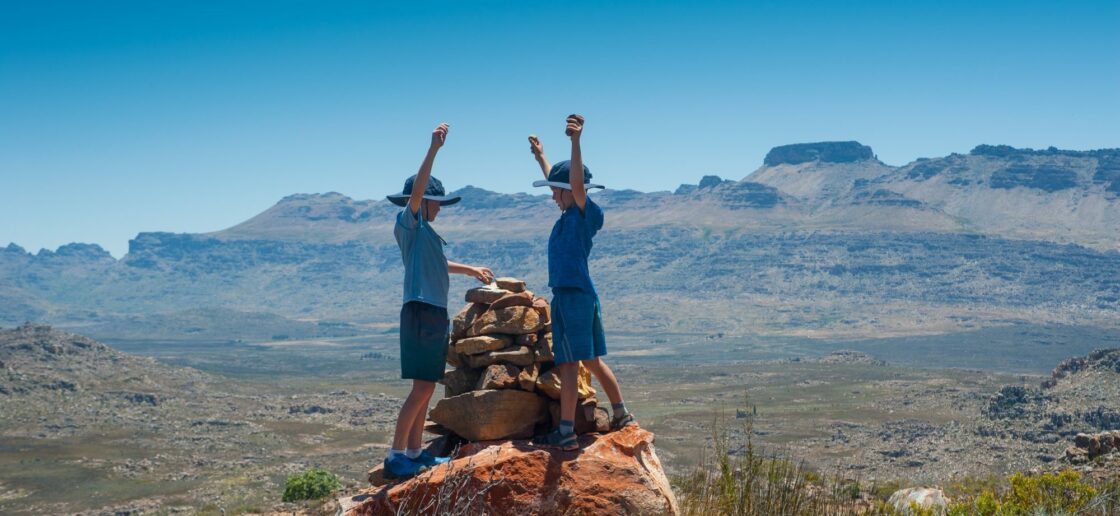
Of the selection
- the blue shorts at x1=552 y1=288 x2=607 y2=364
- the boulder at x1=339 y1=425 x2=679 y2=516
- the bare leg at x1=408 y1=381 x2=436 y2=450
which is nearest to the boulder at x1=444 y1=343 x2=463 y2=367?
the bare leg at x1=408 y1=381 x2=436 y2=450

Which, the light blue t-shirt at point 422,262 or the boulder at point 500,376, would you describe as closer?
the light blue t-shirt at point 422,262

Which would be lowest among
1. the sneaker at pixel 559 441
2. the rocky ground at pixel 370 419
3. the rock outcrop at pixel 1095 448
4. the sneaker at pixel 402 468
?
the rocky ground at pixel 370 419

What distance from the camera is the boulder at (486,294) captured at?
31.0ft

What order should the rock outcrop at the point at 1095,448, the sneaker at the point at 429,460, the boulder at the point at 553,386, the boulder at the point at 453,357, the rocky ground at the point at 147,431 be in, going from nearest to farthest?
the sneaker at the point at 429,460
the boulder at the point at 553,386
the boulder at the point at 453,357
the rock outcrop at the point at 1095,448
the rocky ground at the point at 147,431

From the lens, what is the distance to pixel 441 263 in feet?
27.0

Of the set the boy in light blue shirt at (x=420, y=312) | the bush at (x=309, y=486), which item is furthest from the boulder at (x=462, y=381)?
the bush at (x=309, y=486)

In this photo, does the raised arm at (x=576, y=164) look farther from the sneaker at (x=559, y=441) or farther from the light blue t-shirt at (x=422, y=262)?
the sneaker at (x=559, y=441)

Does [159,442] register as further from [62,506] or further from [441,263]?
[441,263]

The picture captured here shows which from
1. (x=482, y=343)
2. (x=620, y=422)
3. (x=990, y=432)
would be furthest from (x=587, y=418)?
(x=990, y=432)

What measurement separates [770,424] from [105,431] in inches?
2066

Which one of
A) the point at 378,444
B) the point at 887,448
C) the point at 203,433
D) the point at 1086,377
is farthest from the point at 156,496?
the point at 1086,377

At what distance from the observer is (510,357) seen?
902 cm

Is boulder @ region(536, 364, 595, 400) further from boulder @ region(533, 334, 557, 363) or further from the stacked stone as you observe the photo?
boulder @ region(533, 334, 557, 363)

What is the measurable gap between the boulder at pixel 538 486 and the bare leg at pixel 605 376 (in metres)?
0.53
